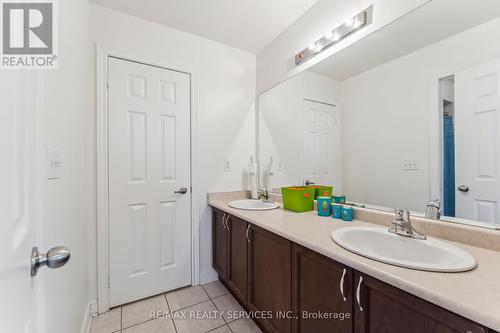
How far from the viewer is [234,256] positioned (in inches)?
69.8

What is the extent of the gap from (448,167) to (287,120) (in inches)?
50.9

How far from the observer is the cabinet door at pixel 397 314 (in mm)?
611

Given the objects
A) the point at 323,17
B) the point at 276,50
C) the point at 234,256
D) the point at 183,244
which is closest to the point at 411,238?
→ the point at 234,256

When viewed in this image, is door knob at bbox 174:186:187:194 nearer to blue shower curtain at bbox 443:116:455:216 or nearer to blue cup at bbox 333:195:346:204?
blue cup at bbox 333:195:346:204

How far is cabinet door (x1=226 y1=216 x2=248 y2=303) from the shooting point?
162 centimetres

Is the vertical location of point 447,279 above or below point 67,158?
below

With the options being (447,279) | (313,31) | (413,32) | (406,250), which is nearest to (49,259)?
(447,279)

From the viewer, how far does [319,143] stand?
1820 mm

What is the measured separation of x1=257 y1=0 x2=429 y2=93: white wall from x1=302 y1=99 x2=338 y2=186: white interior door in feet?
1.25

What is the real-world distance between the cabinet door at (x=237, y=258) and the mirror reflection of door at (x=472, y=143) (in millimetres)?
1215

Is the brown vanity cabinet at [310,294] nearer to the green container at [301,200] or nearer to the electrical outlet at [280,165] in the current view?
the green container at [301,200]

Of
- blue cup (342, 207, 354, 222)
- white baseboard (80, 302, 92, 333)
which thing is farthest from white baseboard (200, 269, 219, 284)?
blue cup (342, 207, 354, 222)

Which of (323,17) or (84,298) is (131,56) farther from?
(84,298)

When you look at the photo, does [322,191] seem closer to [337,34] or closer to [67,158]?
[337,34]
